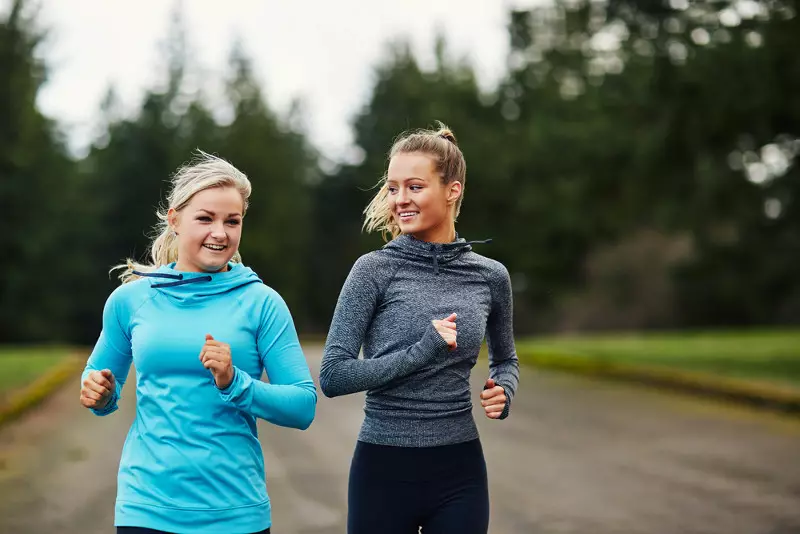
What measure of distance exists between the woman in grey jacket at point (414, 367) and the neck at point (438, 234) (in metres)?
0.01

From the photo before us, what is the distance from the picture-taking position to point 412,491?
10.8 ft

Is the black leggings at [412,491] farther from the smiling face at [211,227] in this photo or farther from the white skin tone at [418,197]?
the smiling face at [211,227]

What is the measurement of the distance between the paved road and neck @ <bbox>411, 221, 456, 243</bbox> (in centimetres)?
412

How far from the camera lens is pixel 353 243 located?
61094 mm

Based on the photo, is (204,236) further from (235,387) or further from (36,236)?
(36,236)

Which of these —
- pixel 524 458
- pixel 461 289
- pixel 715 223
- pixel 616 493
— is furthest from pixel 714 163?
pixel 461 289

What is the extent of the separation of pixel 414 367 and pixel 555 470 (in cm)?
704

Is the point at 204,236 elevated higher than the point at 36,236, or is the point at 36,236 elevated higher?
A: the point at 36,236

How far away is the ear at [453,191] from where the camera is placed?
3502mm

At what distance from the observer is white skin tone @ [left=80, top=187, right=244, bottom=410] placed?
10.0 ft

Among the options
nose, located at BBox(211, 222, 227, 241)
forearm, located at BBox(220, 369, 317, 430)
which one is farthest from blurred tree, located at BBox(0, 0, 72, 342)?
forearm, located at BBox(220, 369, 317, 430)

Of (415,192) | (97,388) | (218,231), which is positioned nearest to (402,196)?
(415,192)

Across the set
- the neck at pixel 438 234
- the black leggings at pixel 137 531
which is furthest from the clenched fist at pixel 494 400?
the black leggings at pixel 137 531

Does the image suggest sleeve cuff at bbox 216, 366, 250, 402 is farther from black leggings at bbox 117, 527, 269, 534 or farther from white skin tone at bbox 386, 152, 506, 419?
white skin tone at bbox 386, 152, 506, 419
